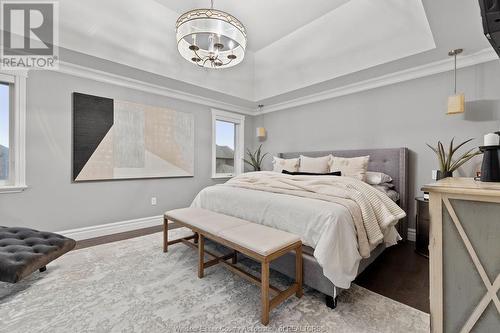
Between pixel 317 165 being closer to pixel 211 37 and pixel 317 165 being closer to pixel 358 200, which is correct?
pixel 358 200

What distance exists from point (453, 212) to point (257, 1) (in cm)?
310

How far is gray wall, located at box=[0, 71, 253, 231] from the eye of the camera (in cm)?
268

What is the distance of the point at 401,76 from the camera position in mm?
3143

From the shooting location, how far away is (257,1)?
2.84 meters

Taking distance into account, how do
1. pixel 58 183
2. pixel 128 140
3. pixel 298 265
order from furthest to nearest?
pixel 128 140, pixel 58 183, pixel 298 265

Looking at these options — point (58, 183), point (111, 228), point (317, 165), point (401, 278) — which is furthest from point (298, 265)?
point (58, 183)

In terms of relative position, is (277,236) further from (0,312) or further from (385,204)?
(0,312)

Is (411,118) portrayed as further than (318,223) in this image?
Yes

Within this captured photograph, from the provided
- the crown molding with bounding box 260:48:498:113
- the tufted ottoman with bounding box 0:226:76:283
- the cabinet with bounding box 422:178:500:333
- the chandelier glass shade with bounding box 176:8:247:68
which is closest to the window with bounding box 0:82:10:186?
the tufted ottoman with bounding box 0:226:76:283

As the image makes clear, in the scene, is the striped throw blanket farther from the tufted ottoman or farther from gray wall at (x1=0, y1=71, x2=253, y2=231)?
gray wall at (x1=0, y1=71, x2=253, y2=231)

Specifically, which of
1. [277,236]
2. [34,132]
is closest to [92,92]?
[34,132]

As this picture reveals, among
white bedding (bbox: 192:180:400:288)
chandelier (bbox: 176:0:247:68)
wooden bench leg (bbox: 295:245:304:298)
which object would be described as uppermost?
chandelier (bbox: 176:0:247:68)

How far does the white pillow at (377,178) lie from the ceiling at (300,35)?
4.77ft

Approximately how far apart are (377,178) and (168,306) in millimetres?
2823
